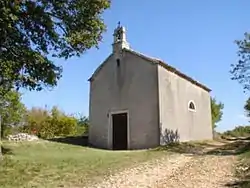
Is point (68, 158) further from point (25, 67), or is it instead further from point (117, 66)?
point (117, 66)

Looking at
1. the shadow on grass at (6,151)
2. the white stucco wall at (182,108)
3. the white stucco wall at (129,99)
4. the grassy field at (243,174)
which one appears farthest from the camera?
the white stucco wall at (182,108)

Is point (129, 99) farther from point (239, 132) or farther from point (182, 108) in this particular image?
point (239, 132)

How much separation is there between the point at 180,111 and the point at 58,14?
48.4 feet

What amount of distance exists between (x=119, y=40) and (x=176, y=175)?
15819 millimetres

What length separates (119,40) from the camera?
87.6 feet

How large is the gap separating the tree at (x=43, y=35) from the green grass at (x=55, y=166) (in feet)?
11.6

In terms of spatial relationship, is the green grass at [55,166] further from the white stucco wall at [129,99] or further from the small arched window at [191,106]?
the small arched window at [191,106]

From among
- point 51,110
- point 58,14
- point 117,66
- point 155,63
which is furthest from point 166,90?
point 51,110

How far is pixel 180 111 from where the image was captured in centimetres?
2655

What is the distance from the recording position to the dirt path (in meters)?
11.4

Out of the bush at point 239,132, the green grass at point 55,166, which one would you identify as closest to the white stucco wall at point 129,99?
the green grass at point 55,166

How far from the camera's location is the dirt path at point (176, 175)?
11.4 meters

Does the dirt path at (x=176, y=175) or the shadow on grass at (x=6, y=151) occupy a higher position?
the shadow on grass at (x=6, y=151)

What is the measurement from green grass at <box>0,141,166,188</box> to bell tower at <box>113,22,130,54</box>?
897cm
